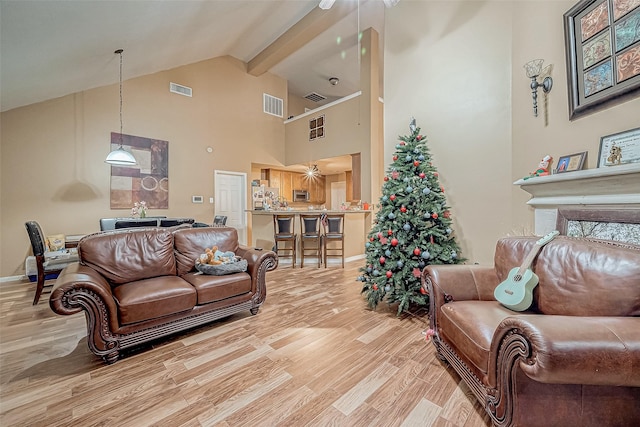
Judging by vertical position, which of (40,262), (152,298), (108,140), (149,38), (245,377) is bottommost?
(245,377)

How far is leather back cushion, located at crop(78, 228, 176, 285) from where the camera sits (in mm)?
2285

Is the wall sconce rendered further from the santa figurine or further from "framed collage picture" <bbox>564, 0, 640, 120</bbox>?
the santa figurine

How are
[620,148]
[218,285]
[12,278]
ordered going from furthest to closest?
[12,278] → [218,285] → [620,148]

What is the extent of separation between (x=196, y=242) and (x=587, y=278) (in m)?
3.19

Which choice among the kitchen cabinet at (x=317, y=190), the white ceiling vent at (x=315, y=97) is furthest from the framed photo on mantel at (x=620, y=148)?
the white ceiling vent at (x=315, y=97)

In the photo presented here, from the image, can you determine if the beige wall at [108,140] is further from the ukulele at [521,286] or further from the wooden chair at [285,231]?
the ukulele at [521,286]

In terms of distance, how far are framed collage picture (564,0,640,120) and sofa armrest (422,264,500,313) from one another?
1448mm

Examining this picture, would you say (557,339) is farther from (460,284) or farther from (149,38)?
(149,38)

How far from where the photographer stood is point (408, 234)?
Result: 2754 millimetres

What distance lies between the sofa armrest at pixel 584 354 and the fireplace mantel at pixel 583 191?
1.10 metres

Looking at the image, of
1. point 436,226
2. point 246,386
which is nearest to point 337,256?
point 436,226

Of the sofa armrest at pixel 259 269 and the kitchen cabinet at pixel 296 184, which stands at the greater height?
the kitchen cabinet at pixel 296 184

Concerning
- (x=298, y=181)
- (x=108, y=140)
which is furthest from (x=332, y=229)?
(x=108, y=140)

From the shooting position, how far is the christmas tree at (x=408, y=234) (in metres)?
2.67
